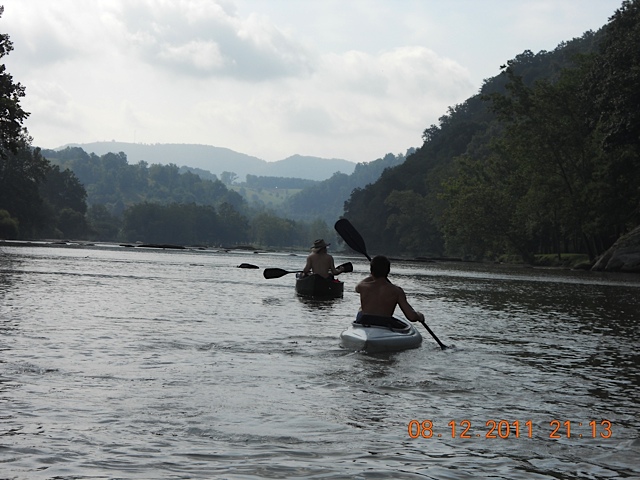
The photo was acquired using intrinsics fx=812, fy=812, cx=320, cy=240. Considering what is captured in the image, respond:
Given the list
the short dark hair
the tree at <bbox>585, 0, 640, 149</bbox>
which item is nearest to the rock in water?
the tree at <bbox>585, 0, 640, 149</bbox>

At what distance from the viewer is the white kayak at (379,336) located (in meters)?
14.7

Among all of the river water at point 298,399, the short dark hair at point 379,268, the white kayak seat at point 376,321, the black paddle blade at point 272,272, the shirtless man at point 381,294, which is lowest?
the river water at point 298,399

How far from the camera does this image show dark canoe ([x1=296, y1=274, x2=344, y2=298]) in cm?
2777

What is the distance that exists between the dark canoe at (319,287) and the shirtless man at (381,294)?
40.1 feet

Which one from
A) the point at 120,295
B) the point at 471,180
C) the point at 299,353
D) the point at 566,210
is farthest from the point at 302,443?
the point at 471,180

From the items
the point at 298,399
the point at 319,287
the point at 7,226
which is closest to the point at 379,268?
the point at 298,399

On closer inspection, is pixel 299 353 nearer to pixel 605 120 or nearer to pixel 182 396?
pixel 182 396

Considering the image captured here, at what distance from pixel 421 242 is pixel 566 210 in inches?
3141

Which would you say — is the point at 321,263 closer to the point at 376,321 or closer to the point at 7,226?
the point at 376,321

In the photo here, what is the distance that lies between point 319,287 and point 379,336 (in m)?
13.2

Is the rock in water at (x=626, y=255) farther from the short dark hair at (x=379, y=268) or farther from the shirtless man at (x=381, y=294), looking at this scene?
the short dark hair at (x=379, y=268)

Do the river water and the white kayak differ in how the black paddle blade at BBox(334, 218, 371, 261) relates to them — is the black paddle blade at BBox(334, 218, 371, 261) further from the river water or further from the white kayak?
the white kayak
